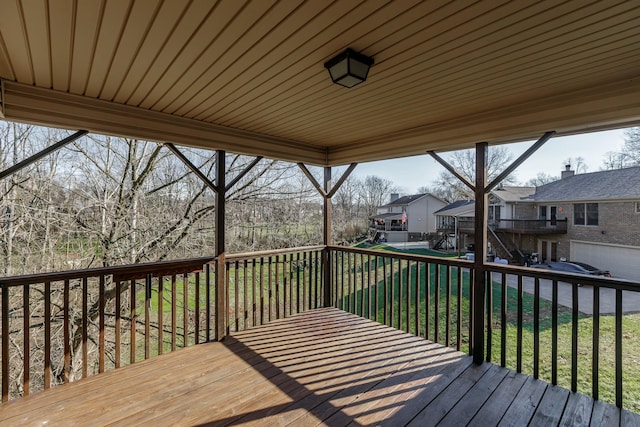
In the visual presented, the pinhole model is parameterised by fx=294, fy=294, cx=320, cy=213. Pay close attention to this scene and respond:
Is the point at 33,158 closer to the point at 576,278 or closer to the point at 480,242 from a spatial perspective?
the point at 480,242

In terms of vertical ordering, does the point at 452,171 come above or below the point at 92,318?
above

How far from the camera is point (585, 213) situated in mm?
10953

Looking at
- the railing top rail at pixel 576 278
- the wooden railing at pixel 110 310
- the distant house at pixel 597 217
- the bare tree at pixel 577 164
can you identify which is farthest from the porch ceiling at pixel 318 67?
the bare tree at pixel 577 164

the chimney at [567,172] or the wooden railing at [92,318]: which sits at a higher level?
the chimney at [567,172]

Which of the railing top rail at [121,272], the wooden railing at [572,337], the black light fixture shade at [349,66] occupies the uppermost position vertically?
the black light fixture shade at [349,66]

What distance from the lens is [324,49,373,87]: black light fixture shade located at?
1.89m

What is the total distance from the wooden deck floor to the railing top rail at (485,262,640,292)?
0.95 metres

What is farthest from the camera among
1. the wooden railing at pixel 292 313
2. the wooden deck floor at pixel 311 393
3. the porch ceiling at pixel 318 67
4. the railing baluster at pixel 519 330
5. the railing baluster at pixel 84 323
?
the railing baluster at pixel 519 330

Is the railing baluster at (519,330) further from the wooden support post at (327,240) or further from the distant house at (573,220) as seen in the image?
the distant house at (573,220)

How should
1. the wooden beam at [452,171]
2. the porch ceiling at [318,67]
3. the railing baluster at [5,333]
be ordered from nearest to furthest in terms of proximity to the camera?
the porch ceiling at [318,67] → the railing baluster at [5,333] → the wooden beam at [452,171]

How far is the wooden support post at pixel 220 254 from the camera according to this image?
3627mm

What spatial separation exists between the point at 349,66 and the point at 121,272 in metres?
2.88

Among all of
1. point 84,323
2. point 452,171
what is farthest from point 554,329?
point 84,323

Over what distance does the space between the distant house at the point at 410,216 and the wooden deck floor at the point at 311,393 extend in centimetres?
1588
